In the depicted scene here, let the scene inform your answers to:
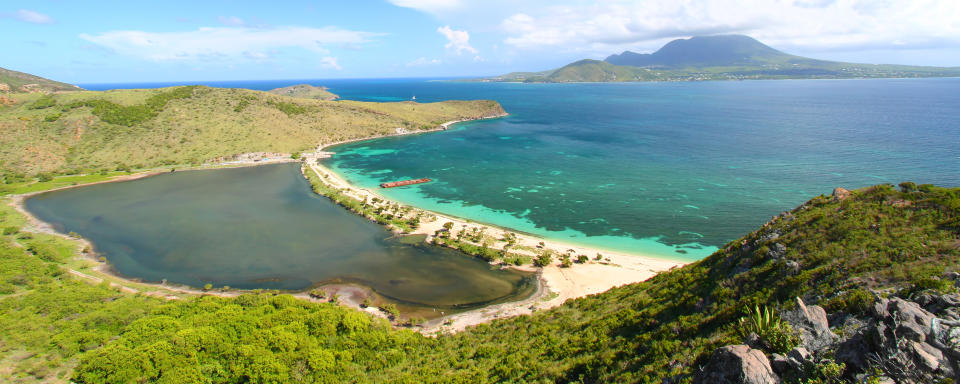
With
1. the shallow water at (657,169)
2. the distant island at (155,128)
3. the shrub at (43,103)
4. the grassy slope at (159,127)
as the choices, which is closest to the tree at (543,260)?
the shallow water at (657,169)

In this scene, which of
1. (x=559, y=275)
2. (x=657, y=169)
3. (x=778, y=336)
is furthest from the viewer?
(x=657, y=169)

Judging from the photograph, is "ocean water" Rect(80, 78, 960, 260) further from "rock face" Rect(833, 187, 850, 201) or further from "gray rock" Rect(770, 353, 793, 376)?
"gray rock" Rect(770, 353, 793, 376)

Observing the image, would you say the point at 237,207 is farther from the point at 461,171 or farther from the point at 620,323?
the point at 620,323

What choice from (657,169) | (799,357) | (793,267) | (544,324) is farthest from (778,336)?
(657,169)

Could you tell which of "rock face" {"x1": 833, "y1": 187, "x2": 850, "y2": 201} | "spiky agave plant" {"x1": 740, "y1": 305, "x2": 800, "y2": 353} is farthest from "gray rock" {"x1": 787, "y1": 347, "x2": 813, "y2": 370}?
"rock face" {"x1": 833, "y1": 187, "x2": 850, "y2": 201}

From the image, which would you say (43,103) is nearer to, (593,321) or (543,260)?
(543,260)

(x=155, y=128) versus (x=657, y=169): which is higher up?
(x=155, y=128)
